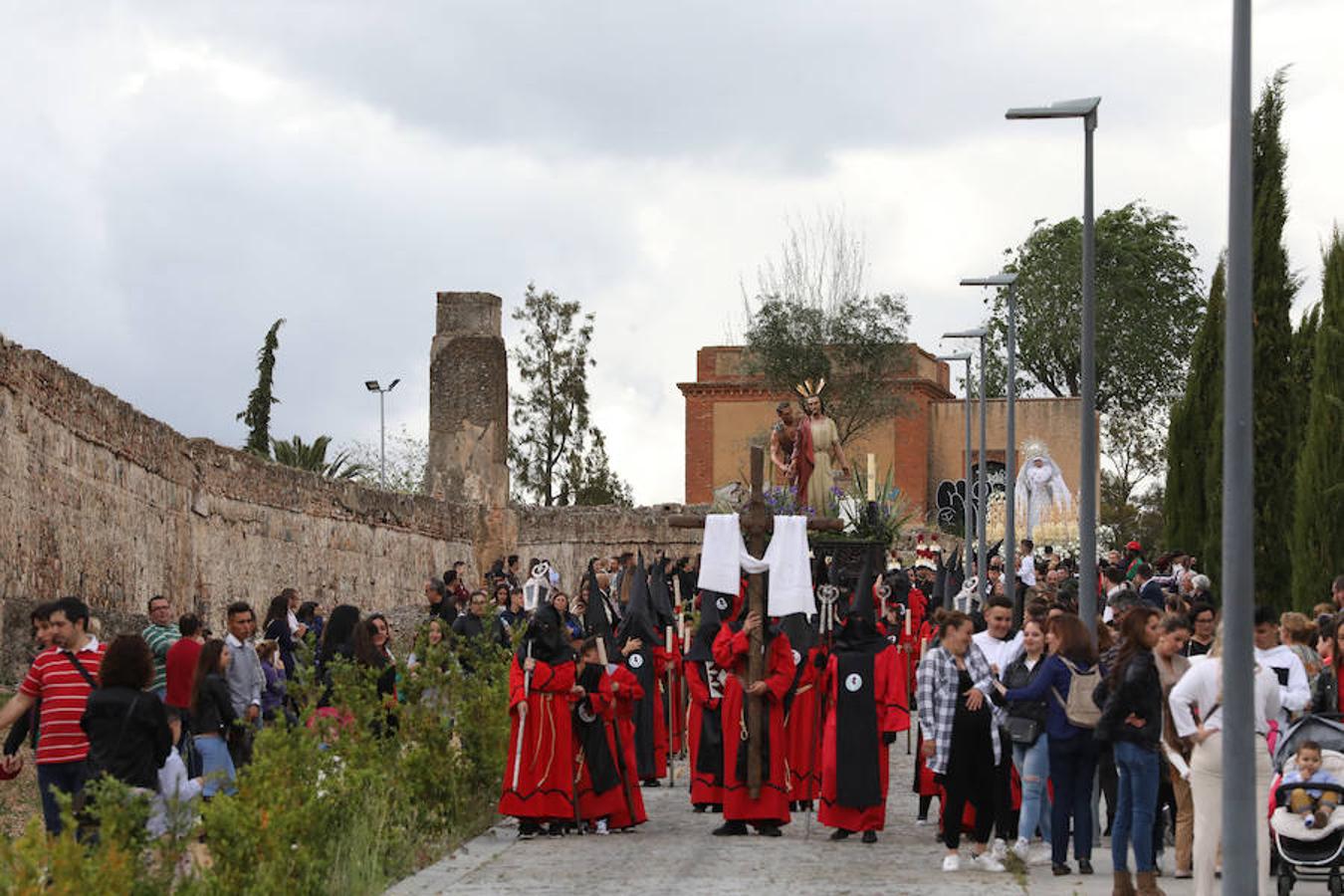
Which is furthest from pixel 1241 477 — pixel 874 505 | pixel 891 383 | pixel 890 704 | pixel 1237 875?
pixel 891 383

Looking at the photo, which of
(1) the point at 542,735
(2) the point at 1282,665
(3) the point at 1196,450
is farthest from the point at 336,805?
(3) the point at 1196,450

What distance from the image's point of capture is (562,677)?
55.7ft

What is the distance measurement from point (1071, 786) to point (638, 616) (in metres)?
6.44

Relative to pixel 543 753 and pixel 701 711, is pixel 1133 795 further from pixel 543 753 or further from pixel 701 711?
pixel 701 711

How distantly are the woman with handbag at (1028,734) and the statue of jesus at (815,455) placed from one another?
13.0 meters

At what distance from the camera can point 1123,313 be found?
76125 mm

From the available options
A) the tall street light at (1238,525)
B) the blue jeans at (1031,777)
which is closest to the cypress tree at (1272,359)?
the blue jeans at (1031,777)

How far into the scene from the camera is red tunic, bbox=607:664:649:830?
17.3m

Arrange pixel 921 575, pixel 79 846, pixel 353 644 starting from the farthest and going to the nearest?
1. pixel 921 575
2. pixel 353 644
3. pixel 79 846

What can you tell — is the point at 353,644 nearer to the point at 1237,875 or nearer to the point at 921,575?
the point at 1237,875

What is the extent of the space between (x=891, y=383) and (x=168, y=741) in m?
58.0

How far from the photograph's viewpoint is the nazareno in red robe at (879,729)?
54.9 ft

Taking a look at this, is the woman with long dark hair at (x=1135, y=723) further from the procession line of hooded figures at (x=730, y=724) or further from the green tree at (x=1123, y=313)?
the green tree at (x=1123, y=313)

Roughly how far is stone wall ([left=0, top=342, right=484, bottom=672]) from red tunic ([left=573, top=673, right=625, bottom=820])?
4724 mm
